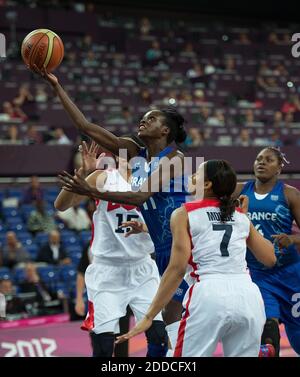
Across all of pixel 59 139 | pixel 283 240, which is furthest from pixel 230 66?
pixel 283 240

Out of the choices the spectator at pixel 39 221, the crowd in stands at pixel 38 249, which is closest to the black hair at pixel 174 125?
the crowd in stands at pixel 38 249

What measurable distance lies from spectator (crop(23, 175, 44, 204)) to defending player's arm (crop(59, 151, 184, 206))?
7038mm

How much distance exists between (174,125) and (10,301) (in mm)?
5184

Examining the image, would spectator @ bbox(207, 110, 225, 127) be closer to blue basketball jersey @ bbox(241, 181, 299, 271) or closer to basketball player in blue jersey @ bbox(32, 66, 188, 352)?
blue basketball jersey @ bbox(241, 181, 299, 271)

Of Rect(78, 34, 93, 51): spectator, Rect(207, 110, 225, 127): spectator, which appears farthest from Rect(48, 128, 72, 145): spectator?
Rect(78, 34, 93, 51): spectator

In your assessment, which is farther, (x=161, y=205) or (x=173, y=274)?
(x=161, y=205)

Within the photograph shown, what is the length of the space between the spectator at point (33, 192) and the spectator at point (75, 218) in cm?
44

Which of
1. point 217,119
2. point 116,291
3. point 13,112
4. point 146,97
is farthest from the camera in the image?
point 146,97

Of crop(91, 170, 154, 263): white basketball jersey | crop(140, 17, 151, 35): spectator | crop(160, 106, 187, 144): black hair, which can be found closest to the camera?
crop(160, 106, 187, 144): black hair

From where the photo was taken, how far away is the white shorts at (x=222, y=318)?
412cm

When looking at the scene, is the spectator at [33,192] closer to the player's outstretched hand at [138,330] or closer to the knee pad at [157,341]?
the knee pad at [157,341]

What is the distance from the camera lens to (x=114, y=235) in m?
5.88

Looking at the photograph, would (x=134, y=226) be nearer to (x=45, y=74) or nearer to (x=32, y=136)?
(x=45, y=74)

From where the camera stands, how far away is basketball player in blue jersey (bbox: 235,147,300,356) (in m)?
5.93
